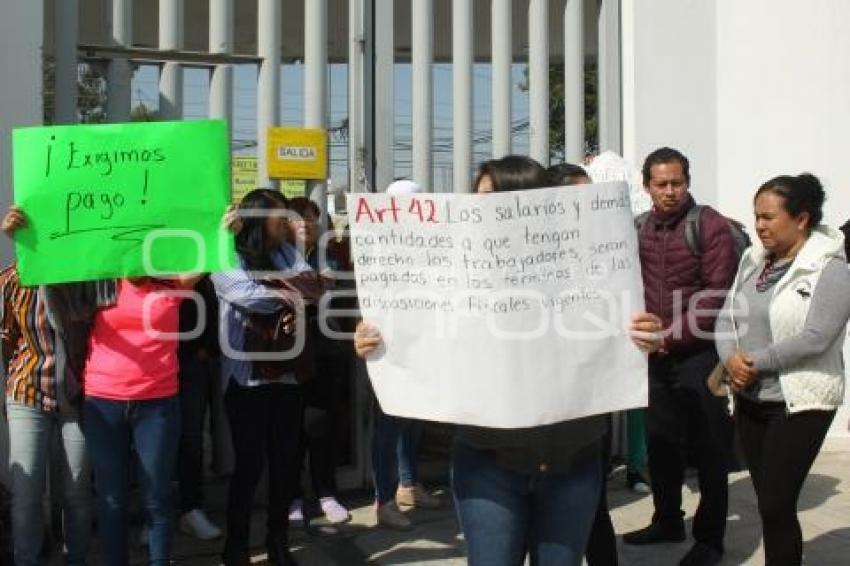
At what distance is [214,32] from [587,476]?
144 inches

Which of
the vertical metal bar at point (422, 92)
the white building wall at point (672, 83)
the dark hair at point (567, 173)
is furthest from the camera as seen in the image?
the white building wall at point (672, 83)

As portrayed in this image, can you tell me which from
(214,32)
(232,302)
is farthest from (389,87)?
(232,302)

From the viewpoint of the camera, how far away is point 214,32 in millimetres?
5578

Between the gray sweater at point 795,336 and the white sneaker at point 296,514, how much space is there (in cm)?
255

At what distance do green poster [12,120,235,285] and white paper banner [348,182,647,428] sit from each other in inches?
41.5

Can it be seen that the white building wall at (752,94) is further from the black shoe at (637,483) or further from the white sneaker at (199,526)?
the white sneaker at (199,526)

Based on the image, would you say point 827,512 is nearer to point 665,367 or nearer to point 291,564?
point 665,367

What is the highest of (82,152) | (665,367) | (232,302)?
(82,152)

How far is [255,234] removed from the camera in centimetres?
445

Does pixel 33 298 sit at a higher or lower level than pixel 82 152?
lower

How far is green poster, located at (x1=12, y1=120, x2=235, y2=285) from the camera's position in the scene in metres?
3.62

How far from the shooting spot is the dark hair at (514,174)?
9.48ft

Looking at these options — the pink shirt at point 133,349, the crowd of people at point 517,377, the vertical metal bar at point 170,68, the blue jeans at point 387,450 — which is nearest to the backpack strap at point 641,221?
the crowd of people at point 517,377

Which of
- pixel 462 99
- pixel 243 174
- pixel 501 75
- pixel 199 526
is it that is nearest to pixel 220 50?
pixel 243 174
